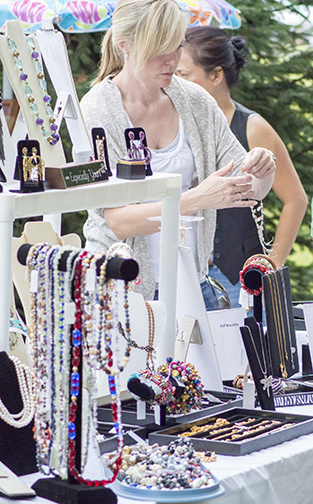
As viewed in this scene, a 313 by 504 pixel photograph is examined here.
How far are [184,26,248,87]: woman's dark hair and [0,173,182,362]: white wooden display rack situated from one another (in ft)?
4.78

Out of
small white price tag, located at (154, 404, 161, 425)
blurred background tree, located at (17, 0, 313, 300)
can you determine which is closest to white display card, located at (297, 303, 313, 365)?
small white price tag, located at (154, 404, 161, 425)

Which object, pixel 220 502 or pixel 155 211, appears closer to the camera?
pixel 220 502

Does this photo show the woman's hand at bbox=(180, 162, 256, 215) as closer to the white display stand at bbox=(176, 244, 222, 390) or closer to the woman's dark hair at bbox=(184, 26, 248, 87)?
the white display stand at bbox=(176, 244, 222, 390)

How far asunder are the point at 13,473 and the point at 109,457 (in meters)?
0.15

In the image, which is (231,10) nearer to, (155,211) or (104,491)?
(155,211)

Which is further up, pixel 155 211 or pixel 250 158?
pixel 250 158

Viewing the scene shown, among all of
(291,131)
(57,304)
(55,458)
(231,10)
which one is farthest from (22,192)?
(291,131)

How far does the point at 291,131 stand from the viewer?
17.7 ft

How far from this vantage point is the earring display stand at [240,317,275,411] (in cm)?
152

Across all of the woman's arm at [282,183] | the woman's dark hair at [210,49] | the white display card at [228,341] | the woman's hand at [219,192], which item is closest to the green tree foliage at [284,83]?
the woman's dark hair at [210,49]

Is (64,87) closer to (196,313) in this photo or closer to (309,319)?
(196,313)

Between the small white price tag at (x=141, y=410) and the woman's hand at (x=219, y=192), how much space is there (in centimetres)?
59

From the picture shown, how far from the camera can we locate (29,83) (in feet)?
4.61

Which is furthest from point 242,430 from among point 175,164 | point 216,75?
point 216,75
